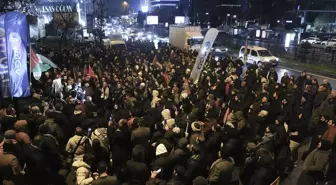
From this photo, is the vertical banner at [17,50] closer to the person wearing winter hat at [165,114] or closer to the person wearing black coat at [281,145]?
the person wearing winter hat at [165,114]

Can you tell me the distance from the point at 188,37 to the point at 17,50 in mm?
23994

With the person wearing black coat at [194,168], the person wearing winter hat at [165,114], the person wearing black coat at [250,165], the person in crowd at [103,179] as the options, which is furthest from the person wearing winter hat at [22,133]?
the person wearing black coat at [250,165]

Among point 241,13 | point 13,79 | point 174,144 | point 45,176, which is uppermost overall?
point 241,13

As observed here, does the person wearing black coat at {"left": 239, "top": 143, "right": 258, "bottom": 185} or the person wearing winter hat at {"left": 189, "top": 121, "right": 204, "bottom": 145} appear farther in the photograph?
the person wearing winter hat at {"left": 189, "top": 121, "right": 204, "bottom": 145}

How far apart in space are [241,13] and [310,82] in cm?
7112

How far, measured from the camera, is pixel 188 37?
31375 millimetres

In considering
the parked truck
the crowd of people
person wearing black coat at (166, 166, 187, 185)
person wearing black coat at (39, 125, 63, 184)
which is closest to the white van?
the parked truck

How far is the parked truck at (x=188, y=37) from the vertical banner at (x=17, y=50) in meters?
22.1

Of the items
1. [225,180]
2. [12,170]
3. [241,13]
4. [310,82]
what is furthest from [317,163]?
[241,13]

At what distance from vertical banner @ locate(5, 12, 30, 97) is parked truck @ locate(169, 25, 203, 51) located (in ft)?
72.6

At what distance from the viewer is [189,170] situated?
5.46 metres

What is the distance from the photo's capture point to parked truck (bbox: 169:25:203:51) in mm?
30891

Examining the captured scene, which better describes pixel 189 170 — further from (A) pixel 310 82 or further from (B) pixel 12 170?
(A) pixel 310 82

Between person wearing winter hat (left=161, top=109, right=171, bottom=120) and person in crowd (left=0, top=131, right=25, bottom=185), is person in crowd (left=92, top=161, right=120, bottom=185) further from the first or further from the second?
person wearing winter hat (left=161, top=109, right=171, bottom=120)
